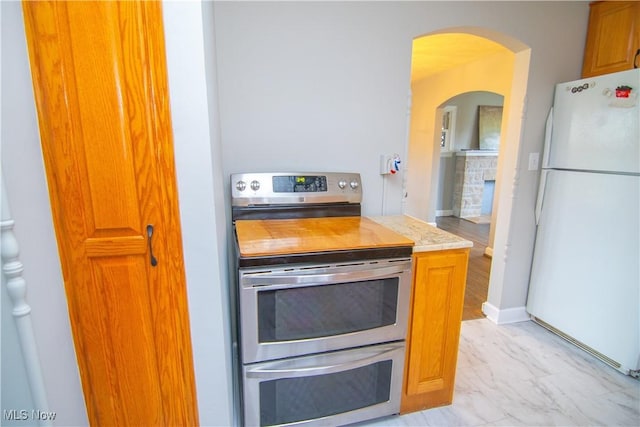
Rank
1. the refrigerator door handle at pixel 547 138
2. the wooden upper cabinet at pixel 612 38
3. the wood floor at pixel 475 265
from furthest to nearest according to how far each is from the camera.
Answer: the wood floor at pixel 475 265 < the refrigerator door handle at pixel 547 138 < the wooden upper cabinet at pixel 612 38

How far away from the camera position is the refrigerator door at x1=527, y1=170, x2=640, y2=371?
179 centimetres

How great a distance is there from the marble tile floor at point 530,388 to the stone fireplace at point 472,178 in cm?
403

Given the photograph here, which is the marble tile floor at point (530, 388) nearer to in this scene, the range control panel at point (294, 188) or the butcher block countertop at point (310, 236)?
the butcher block countertop at point (310, 236)

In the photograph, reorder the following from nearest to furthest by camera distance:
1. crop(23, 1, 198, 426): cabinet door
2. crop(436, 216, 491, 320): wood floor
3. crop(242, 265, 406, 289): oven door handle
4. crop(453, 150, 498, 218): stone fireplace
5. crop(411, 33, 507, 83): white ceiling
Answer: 1. crop(23, 1, 198, 426): cabinet door
2. crop(242, 265, 406, 289): oven door handle
3. crop(436, 216, 491, 320): wood floor
4. crop(411, 33, 507, 83): white ceiling
5. crop(453, 150, 498, 218): stone fireplace

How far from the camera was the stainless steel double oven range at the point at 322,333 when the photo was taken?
122cm

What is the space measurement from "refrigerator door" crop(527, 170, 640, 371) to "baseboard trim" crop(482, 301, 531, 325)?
0.11 m

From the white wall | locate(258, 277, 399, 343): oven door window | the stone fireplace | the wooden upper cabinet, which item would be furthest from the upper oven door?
the stone fireplace

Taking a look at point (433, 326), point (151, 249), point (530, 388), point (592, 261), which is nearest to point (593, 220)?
point (592, 261)

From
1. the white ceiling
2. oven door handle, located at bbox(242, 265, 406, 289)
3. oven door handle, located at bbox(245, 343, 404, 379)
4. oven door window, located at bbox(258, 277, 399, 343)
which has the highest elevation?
the white ceiling

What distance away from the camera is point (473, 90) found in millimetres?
3688

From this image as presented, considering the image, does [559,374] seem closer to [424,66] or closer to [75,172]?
[75,172]

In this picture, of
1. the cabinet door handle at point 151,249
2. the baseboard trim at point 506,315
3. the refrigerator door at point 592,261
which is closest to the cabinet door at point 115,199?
the cabinet door handle at point 151,249

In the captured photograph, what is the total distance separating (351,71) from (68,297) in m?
1.75

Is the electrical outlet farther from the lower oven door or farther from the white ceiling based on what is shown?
the lower oven door
